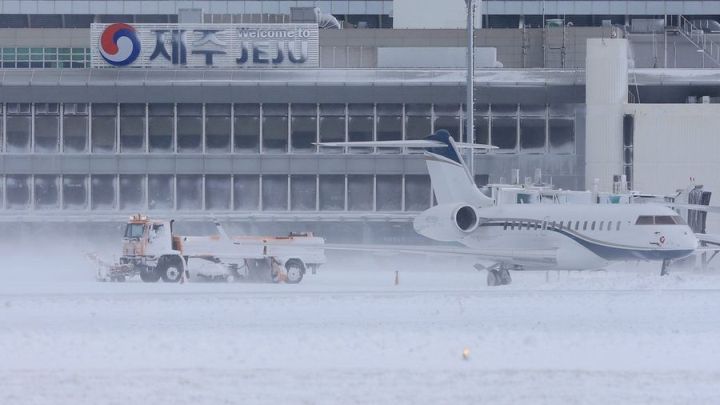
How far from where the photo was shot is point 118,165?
58.9 meters

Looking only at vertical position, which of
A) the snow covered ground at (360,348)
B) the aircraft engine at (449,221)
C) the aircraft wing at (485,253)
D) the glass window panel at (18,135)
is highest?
the glass window panel at (18,135)

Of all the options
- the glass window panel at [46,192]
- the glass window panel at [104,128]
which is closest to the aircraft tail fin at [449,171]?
the glass window panel at [104,128]

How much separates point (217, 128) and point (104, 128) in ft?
16.7

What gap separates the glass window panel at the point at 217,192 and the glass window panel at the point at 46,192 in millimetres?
6790

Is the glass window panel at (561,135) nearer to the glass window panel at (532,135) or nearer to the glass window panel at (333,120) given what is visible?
the glass window panel at (532,135)

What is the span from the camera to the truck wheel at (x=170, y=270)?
43188mm

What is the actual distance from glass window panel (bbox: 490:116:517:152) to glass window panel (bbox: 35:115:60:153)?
772 inches

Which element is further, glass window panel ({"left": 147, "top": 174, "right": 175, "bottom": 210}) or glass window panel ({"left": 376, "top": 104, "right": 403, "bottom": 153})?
glass window panel ({"left": 147, "top": 174, "right": 175, "bottom": 210})

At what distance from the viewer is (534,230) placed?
141ft

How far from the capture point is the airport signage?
5819 centimetres

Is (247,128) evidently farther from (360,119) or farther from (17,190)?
(17,190)

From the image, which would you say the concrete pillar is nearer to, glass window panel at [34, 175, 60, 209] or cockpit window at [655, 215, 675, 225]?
cockpit window at [655, 215, 675, 225]

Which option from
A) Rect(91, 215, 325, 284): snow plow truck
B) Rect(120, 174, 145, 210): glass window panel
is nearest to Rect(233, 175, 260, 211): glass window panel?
Rect(120, 174, 145, 210): glass window panel

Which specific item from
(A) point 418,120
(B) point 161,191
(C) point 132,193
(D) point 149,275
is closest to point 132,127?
(C) point 132,193
